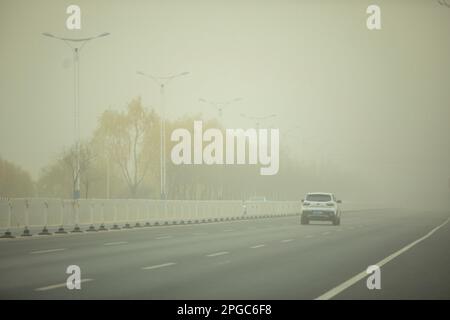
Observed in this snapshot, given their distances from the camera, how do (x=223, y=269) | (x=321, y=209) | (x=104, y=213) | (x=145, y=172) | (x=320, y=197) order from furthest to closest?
(x=145, y=172) < (x=320, y=197) < (x=321, y=209) < (x=104, y=213) < (x=223, y=269)

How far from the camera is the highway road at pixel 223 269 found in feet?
41.4

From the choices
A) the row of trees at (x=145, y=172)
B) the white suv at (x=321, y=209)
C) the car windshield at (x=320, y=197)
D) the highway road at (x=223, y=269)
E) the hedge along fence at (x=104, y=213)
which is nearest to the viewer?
the highway road at (x=223, y=269)

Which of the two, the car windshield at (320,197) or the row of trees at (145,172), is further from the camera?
the row of trees at (145,172)

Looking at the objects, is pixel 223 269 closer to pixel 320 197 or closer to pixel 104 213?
pixel 104 213

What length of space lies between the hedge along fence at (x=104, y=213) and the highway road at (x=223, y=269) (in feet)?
20.7

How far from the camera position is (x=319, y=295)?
1234 centimetres

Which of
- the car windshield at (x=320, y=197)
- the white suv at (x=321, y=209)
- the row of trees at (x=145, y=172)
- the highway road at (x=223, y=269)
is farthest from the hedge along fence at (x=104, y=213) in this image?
the row of trees at (x=145, y=172)

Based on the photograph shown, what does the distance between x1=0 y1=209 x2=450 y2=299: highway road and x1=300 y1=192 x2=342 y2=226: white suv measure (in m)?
18.7

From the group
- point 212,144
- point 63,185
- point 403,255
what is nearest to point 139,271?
point 403,255

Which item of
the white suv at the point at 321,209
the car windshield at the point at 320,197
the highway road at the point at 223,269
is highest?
the car windshield at the point at 320,197

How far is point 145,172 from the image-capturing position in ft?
374

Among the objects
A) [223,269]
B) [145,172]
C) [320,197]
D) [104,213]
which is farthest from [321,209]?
[145,172]

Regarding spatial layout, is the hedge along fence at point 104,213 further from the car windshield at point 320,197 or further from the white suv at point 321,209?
the car windshield at point 320,197

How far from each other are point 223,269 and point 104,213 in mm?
24908
